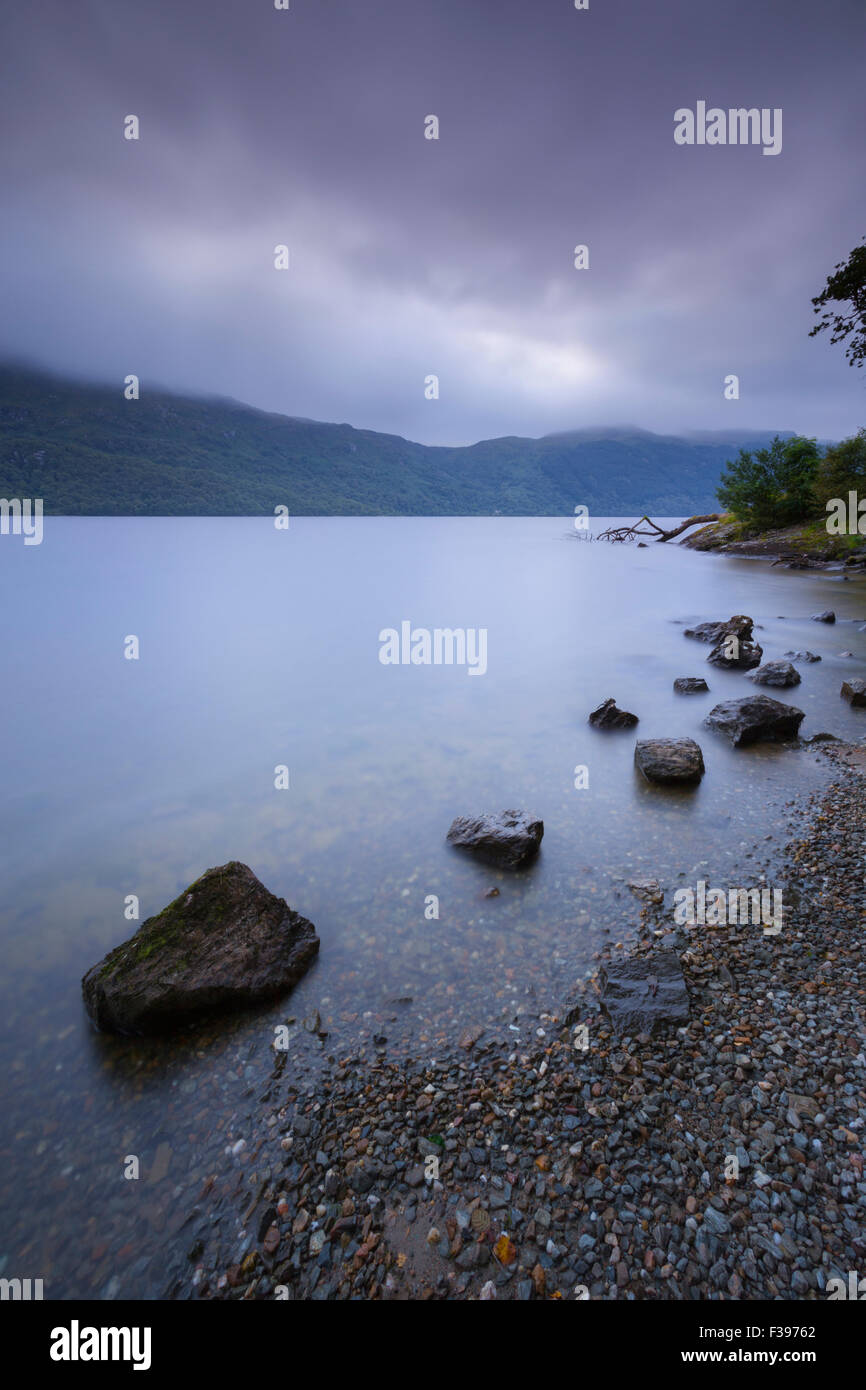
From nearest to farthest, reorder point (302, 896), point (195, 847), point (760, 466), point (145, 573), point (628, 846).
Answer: point (302, 896) → point (628, 846) → point (195, 847) → point (145, 573) → point (760, 466)

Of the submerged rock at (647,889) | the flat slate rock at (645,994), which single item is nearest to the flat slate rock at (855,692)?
the submerged rock at (647,889)

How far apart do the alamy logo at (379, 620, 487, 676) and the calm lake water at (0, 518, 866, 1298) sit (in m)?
0.79

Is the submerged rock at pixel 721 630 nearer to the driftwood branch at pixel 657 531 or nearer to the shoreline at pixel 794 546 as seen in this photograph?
the shoreline at pixel 794 546

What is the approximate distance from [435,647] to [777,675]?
15.6 metres

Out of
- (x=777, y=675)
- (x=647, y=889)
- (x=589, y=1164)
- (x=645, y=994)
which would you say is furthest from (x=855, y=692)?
(x=589, y=1164)

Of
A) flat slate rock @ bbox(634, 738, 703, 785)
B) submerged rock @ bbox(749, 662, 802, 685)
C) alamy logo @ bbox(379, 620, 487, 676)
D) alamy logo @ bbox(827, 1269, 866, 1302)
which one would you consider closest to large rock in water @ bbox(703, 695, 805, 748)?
flat slate rock @ bbox(634, 738, 703, 785)

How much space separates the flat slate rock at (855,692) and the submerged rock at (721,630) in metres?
6.86

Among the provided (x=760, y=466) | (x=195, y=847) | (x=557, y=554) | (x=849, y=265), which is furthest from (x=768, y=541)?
(x=195, y=847)

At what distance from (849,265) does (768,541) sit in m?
59.2

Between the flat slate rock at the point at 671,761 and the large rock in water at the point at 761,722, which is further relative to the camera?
the large rock in water at the point at 761,722

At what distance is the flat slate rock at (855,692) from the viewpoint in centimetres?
1704
